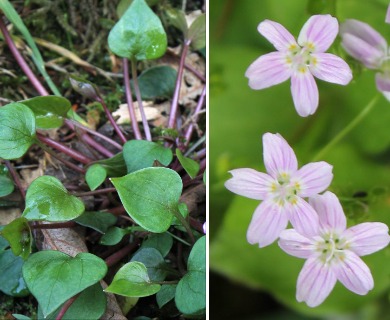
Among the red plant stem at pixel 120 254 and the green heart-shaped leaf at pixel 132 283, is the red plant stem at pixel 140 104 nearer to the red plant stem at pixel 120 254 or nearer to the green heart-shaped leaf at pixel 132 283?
the red plant stem at pixel 120 254

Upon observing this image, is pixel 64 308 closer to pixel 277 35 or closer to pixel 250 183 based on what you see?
pixel 250 183

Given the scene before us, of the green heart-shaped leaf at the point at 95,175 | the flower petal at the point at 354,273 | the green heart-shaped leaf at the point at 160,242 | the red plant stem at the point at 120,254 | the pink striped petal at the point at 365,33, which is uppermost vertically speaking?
the pink striped petal at the point at 365,33

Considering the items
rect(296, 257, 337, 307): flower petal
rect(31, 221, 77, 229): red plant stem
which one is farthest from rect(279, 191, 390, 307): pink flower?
rect(31, 221, 77, 229): red plant stem

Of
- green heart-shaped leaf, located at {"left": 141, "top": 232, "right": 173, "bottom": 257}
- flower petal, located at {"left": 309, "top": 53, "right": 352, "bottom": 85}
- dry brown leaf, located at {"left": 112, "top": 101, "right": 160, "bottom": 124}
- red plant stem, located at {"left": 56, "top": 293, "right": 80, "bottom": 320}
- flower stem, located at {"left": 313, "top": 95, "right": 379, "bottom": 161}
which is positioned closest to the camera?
flower petal, located at {"left": 309, "top": 53, "right": 352, "bottom": 85}

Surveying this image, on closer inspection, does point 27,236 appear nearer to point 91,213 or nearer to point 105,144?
point 91,213

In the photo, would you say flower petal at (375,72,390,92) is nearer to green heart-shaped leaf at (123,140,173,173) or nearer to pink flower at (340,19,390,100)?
pink flower at (340,19,390,100)

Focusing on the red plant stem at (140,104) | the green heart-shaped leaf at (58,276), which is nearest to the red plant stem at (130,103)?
the red plant stem at (140,104)
